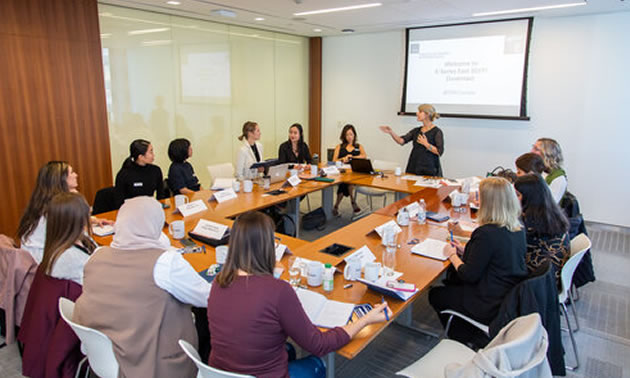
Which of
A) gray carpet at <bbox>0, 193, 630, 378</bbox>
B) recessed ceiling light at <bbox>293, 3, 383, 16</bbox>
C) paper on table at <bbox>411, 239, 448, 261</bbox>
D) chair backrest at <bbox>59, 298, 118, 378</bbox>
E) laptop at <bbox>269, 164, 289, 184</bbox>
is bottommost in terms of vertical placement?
gray carpet at <bbox>0, 193, 630, 378</bbox>

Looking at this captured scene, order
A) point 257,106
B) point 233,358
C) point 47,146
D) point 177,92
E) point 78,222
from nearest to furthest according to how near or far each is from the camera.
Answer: point 233,358 < point 78,222 < point 47,146 < point 177,92 < point 257,106

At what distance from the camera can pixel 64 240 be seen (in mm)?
2330

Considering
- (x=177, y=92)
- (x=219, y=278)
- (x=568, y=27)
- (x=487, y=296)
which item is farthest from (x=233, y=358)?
(x=568, y=27)

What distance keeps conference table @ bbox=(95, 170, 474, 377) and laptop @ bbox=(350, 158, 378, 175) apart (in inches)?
18.5

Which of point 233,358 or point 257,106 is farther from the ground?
point 257,106

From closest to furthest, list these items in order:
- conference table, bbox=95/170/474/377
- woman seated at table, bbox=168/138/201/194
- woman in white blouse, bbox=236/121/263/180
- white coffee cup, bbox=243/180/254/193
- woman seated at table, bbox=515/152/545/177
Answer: conference table, bbox=95/170/474/377
woman seated at table, bbox=515/152/545/177
woman seated at table, bbox=168/138/201/194
white coffee cup, bbox=243/180/254/193
woman in white blouse, bbox=236/121/263/180

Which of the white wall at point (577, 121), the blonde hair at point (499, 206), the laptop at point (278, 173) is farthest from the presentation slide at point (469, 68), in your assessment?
the blonde hair at point (499, 206)

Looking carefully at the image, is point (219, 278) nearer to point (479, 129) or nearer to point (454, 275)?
point (454, 275)

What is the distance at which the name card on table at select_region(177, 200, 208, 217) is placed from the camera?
3732 millimetres

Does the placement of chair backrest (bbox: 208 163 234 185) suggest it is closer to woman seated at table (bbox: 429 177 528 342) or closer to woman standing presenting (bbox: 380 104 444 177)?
woman standing presenting (bbox: 380 104 444 177)

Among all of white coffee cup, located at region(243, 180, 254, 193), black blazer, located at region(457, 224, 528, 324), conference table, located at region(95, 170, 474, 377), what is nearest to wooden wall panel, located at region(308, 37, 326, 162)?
conference table, located at region(95, 170, 474, 377)

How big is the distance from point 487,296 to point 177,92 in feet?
17.9

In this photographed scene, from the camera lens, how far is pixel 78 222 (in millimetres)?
2344

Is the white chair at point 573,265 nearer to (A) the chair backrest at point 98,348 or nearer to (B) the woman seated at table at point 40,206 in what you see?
(A) the chair backrest at point 98,348
